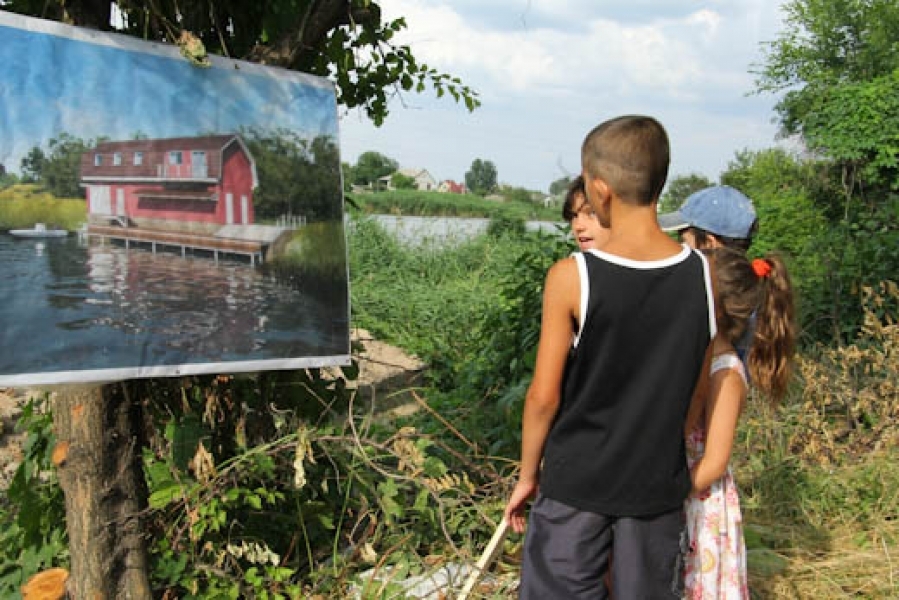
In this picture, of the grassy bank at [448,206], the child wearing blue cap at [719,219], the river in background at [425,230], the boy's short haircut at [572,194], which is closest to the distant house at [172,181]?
the boy's short haircut at [572,194]

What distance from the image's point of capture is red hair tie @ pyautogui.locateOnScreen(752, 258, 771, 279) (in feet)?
7.20

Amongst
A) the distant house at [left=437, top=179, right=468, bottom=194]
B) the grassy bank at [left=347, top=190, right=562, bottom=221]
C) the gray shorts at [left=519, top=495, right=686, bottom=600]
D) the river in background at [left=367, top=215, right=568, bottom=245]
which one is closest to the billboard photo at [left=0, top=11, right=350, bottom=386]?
the gray shorts at [left=519, top=495, right=686, bottom=600]

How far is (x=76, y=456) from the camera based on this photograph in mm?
2213

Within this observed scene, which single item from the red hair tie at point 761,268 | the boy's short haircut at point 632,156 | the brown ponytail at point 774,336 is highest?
the boy's short haircut at point 632,156

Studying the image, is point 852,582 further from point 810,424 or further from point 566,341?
point 566,341

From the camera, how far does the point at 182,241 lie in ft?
7.22

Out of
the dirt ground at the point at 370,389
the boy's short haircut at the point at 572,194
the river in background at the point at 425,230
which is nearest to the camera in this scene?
the boy's short haircut at the point at 572,194

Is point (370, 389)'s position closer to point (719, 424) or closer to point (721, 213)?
point (721, 213)

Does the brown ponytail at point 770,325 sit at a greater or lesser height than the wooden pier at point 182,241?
lesser

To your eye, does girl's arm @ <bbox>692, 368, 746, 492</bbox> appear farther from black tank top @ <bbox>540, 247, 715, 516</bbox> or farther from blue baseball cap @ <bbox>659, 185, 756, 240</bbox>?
blue baseball cap @ <bbox>659, 185, 756, 240</bbox>

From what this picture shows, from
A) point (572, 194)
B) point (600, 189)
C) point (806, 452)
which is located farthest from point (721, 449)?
point (806, 452)

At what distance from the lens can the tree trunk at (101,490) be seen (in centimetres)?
221

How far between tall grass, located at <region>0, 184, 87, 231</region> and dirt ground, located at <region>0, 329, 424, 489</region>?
0.93 m

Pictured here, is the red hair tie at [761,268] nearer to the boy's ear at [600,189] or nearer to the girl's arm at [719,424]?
the girl's arm at [719,424]
